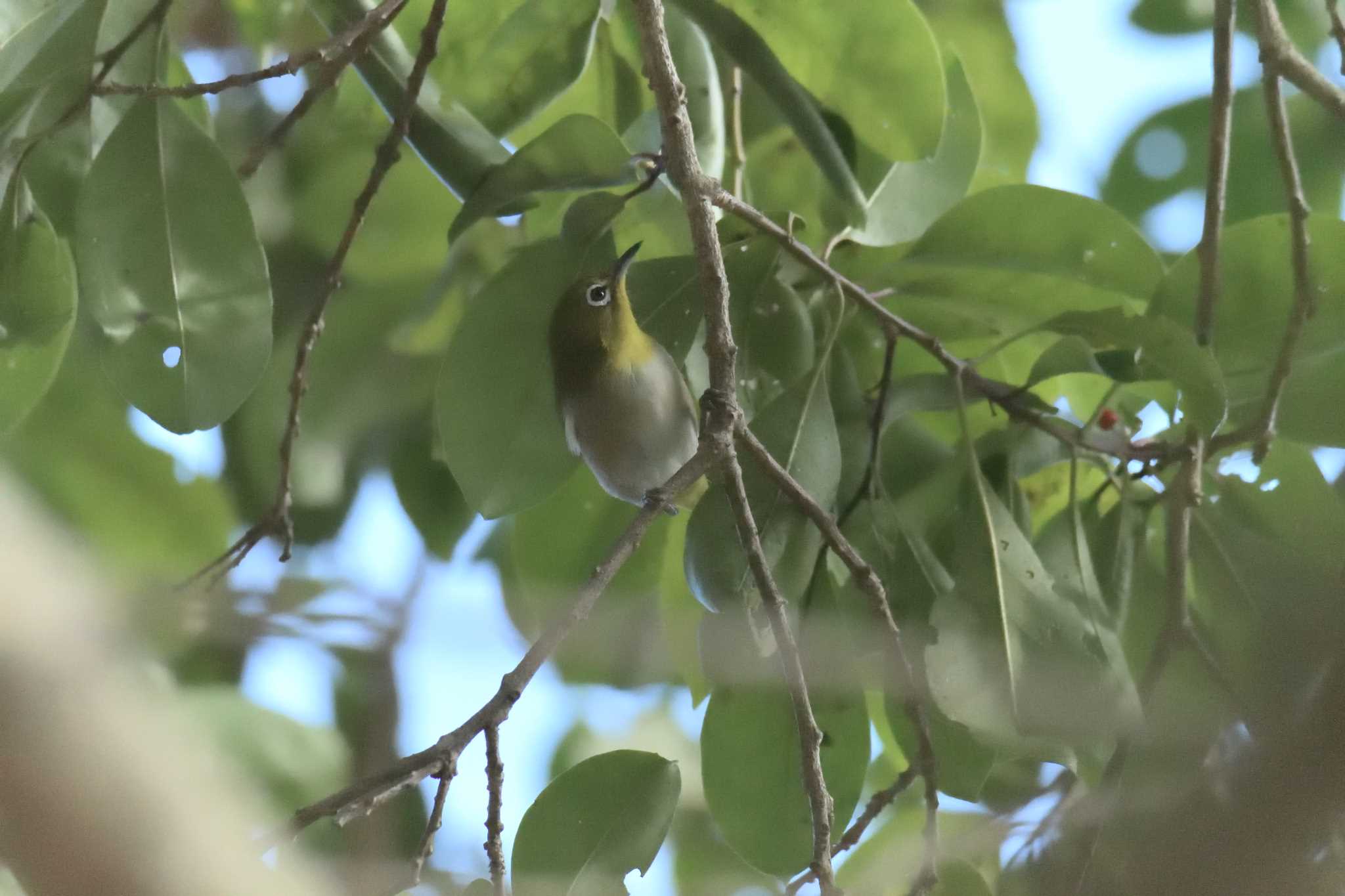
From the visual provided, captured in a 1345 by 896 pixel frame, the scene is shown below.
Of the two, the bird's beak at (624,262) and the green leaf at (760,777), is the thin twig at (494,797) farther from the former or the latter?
the bird's beak at (624,262)

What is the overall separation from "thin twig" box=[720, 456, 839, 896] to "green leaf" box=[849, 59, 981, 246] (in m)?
0.72

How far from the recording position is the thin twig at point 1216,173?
1.95 m

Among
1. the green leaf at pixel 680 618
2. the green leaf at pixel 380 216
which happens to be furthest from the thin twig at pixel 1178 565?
the green leaf at pixel 380 216

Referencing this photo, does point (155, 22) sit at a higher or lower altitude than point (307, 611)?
higher

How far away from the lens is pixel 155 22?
6.43 feet

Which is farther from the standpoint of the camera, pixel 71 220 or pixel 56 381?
pixel 56 381

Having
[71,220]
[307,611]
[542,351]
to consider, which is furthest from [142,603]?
[71,220]

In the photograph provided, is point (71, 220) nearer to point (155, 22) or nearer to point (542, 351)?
point (155, 22)

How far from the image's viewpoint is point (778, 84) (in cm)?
198

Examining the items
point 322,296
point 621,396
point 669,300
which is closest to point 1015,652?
point 669,300

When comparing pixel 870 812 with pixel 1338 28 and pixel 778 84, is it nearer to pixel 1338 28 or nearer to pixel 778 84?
pixel 778 84

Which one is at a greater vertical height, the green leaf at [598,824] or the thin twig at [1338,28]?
the thin twig at [1338,28]

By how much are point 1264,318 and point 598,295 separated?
1121 millimetres

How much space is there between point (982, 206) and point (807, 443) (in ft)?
1.89
